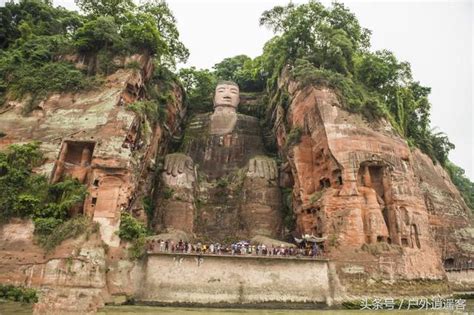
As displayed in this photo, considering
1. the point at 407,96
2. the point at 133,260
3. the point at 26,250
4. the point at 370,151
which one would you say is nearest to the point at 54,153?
the point at 26,250

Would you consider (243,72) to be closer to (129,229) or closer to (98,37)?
(98,37)

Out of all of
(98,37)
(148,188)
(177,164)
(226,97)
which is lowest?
(148,188)

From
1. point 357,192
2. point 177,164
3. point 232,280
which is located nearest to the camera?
point 232,280

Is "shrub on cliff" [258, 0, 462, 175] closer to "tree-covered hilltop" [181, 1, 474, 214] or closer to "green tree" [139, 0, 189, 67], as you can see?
"tree-covered hilltop" [181, 1, 474, 214]

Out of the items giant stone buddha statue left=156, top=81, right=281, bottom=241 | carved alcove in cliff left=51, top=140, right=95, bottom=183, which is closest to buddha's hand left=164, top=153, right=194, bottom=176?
giant stone buddha statue left=156, top=81, right=281, bottom=241

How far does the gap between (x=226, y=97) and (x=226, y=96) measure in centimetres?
11

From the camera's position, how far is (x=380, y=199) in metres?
23.9

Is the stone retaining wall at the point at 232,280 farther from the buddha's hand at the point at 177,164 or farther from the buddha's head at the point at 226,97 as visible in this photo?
the buddha's head at the point at 226,97

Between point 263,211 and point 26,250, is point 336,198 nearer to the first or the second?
point 263,211

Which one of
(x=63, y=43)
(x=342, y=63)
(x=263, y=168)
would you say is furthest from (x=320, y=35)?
(x=63, y=43)

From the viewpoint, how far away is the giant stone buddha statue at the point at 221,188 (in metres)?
27.6

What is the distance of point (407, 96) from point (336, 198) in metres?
15.2

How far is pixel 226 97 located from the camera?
39.1 m

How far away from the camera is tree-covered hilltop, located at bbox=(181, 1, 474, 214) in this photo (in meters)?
27.0
